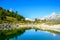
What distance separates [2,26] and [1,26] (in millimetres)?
935

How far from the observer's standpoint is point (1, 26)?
99875 millimetres

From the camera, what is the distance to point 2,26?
101m

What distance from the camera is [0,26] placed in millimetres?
99312

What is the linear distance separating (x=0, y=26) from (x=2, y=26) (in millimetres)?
1677

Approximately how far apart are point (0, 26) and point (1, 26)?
2.46 ft
